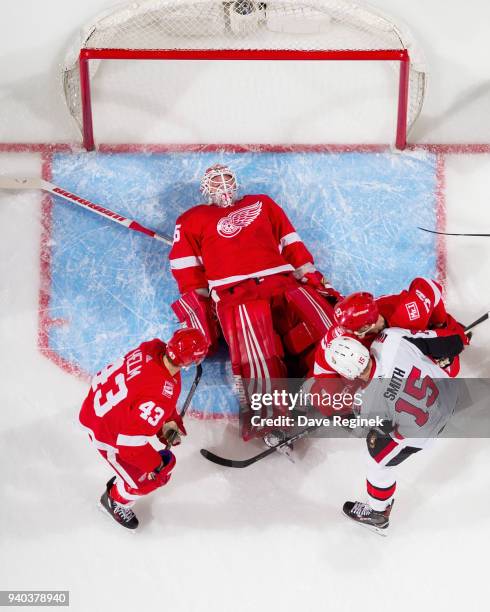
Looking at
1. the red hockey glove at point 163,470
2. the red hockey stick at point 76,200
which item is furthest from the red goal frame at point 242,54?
the red hockey glove at point 163,470

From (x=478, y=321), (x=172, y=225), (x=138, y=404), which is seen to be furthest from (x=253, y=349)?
(x=478, y=321)

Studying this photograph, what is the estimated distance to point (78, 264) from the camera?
4898 millimetres

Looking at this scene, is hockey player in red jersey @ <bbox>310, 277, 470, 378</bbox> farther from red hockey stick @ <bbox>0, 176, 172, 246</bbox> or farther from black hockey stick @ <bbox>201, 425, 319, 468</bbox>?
red hockey stick @ <bbox>0, 176, 172, 246</bbox>

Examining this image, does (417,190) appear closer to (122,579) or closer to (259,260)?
(259,260)

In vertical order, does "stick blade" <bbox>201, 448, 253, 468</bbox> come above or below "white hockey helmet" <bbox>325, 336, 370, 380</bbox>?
below

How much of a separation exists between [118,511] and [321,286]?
127 centimetres

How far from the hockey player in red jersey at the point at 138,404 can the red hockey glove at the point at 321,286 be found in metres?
0.75

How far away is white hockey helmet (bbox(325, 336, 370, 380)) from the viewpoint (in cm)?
389

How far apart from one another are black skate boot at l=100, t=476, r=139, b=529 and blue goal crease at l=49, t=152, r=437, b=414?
1.92 ft

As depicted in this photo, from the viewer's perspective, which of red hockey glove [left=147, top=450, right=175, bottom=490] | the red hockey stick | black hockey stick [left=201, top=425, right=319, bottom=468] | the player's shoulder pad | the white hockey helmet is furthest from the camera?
the red hockey stick

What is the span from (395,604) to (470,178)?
1.96 m

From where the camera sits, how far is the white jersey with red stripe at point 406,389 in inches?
156

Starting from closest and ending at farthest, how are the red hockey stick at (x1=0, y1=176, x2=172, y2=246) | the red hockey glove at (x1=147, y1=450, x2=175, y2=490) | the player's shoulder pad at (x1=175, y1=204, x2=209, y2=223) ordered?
the red hockey glove at (x1=147, y1=450, x2=175, y2=490)
the player's shoulder pad at (x1=175, y1=204, x2=209, y2=223)
the red hockey stick at (x1=0, y1=176, x2=172, y2=246)

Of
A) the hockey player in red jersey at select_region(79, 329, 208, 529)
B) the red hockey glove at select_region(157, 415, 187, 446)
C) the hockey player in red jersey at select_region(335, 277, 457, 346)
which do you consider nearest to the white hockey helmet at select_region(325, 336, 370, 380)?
the hockey player in red jersey at select_region(335, 277, 457, 346)
